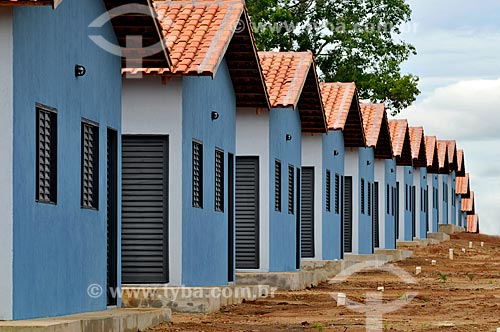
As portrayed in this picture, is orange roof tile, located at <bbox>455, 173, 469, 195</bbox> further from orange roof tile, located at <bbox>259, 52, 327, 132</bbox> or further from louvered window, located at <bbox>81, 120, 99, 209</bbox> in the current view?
louvered window, located at <bbox>81, 120, 99, 209</bbox>

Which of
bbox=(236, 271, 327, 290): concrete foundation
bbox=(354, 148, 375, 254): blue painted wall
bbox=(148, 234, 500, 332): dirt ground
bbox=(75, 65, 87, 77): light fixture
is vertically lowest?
bbox=(148, 234, 500, 332): dirt ground

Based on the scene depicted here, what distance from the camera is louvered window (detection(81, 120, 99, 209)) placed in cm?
1784

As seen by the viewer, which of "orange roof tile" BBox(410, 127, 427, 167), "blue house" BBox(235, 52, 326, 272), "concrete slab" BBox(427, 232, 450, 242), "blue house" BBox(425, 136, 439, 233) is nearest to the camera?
"blue house" BBox(235, 52, 326, 272)

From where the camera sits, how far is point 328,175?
38.2 meters

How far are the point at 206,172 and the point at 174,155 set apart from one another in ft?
6.75

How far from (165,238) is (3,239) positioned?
7900 mm

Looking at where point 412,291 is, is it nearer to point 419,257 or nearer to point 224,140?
point 224,140

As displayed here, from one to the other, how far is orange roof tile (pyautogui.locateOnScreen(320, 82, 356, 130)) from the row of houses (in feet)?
0.27

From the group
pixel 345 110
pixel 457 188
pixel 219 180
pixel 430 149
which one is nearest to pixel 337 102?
pixel 345 110

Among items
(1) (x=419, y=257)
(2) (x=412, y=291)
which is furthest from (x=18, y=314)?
(1) (x=419, y=257)

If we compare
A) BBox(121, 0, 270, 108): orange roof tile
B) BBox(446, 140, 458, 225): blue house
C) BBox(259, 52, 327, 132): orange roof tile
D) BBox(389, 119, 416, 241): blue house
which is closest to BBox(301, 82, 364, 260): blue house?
BBox(259, 52, 327, 132): orange roof tile

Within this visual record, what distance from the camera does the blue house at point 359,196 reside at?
43.3 meters

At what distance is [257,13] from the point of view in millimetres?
60188

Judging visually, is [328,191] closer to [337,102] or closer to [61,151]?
[337,102]
